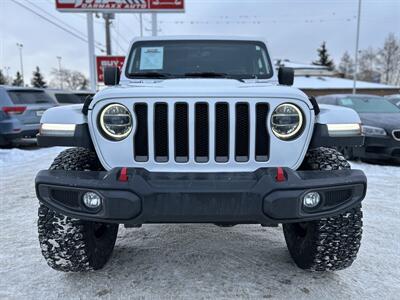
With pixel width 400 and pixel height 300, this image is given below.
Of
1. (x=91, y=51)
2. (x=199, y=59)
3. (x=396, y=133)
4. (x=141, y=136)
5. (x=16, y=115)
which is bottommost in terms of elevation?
(x=396, y=133)

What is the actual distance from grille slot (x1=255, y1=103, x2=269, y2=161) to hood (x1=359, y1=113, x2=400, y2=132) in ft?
18.8

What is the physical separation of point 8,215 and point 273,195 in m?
3.53

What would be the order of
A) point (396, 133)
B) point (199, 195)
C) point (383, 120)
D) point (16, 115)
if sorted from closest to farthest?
point (199, 195) → point (396, 133) → point (383, 120) → point (16, 115)

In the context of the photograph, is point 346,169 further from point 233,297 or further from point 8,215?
point 8,215

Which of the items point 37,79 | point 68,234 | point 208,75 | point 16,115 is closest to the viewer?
point 68,234

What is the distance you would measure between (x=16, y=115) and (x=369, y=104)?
27.9 ft

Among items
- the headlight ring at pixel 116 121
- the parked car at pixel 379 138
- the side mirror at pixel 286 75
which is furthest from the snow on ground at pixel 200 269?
the parked car at pixel 379 138

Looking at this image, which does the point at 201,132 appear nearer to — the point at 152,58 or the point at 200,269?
the point at 200,269

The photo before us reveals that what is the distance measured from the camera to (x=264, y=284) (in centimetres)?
262

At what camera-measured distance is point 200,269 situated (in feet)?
9.34

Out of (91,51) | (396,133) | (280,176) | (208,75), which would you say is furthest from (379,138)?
(91,51)

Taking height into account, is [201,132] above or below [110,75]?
below

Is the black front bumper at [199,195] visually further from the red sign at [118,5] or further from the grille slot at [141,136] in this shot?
the red sign at [118,5]

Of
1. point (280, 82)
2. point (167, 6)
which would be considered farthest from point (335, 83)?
point (280, 82)
